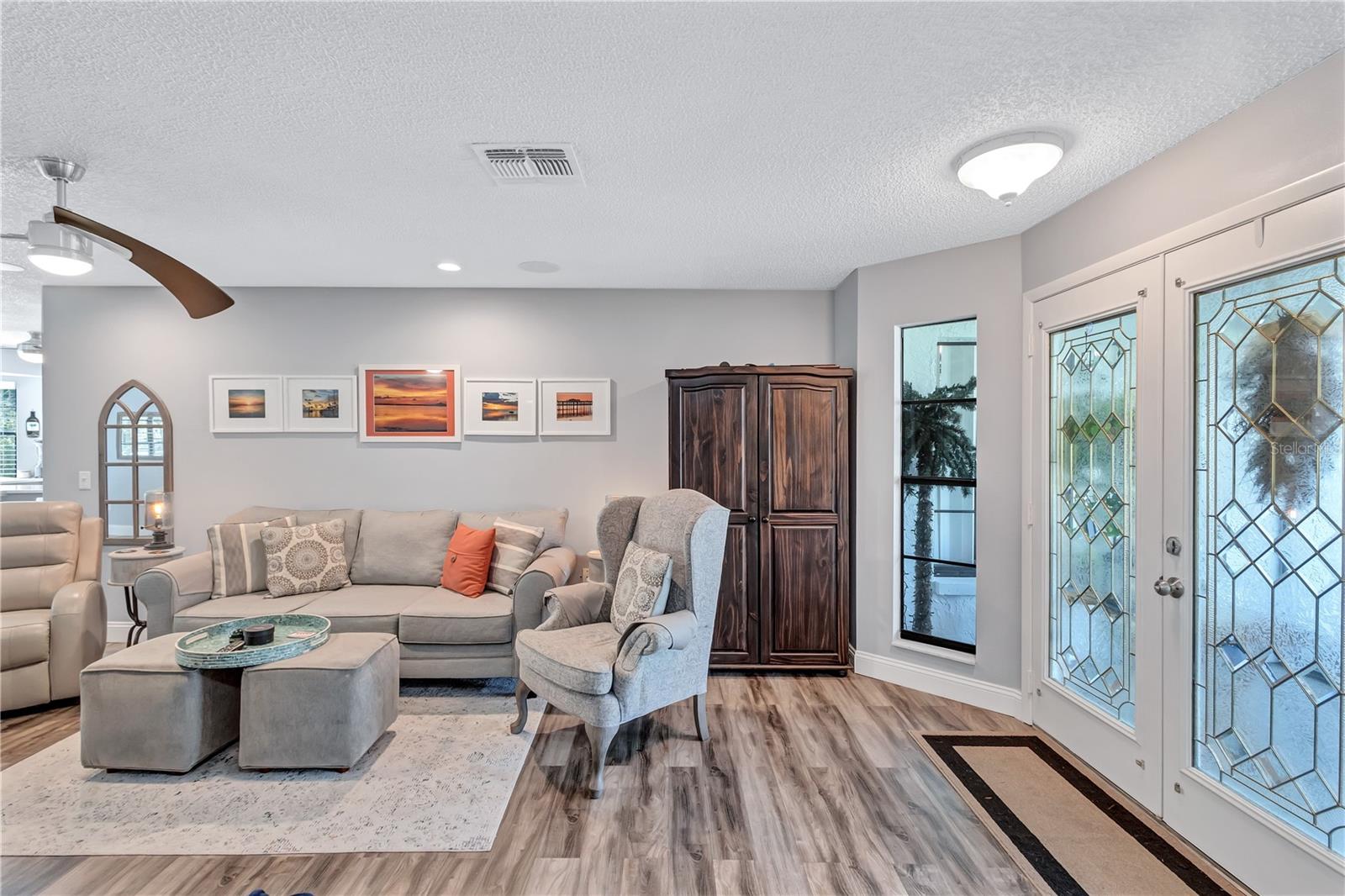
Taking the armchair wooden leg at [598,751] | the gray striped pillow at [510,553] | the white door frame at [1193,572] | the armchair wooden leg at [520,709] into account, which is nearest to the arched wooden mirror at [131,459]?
the gray striped pillow at [510,553]

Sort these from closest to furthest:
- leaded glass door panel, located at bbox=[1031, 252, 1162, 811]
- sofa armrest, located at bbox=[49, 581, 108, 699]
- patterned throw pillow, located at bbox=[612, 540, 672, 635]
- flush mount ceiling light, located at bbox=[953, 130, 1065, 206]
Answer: flush mount ceiling light, located at bbox=[953, 130, 1065, 206], leaded glass door panel, located at bbox=[1031, 252, 1162, 811], patterned throw pillow, located at bbox=[612, 540, 672, 635], sofa armrest, located at bbox=[49, 581, 108, 699]

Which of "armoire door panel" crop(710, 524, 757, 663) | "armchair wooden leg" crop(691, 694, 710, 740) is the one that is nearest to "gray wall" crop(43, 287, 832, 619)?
"armoire door panel" crop(710, 524, 757, 663)

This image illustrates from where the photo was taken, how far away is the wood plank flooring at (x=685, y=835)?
6.29 feet

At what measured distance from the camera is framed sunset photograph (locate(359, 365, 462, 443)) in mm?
4316

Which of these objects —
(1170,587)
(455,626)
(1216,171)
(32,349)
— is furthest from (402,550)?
(32,349)

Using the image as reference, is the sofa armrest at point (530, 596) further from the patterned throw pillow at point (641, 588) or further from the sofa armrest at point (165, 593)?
the sofa armrest at point (165, 593)

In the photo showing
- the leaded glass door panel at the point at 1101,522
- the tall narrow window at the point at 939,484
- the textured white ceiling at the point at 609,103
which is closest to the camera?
the textured white ceiling at the point at 609,103

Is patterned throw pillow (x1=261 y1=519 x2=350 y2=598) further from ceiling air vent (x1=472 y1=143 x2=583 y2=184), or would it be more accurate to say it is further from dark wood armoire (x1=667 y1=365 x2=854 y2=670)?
ceiling air vent (x1=472 y1=143 x2=583 y2=184)

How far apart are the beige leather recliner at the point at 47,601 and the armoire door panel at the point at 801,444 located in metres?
3.88

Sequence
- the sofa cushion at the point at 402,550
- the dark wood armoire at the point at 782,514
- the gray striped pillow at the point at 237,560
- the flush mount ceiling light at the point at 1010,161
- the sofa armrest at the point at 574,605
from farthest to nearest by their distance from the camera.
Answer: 1. the sofa cushion at the point at 402,550
2. the dark wood armoire at the point at 782,514
3. the gray striped pillow at the point at 237,560
4. the sofa armrest at the point at 574,605
5. the flush mount ceiling light at the point at 1010,161

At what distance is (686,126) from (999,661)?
306 cm

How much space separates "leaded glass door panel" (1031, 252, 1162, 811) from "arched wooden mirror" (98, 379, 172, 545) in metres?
5.63

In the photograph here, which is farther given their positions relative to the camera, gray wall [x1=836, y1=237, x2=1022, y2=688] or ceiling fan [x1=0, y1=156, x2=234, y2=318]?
gray wall [x1=836, y1=237, x2=1022, y2=688]

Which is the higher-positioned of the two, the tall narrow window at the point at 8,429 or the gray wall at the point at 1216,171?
the gray wall at the point at 1216,171
